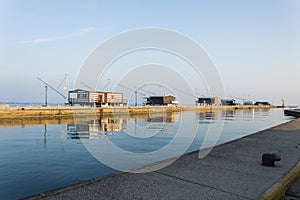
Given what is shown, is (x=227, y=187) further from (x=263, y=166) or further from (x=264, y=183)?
(x=263, y=166)

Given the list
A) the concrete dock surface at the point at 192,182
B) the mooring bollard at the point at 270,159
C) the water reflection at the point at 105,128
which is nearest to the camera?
the concrete dock surface at the point at 192,182

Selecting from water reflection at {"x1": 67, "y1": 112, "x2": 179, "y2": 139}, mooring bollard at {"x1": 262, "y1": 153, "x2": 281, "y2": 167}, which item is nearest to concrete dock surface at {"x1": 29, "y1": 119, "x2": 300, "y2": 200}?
mooring bollard at {"x1": 262, "y1": 153, "x2": 281, "y2": 167}

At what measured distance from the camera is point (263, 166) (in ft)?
25.4

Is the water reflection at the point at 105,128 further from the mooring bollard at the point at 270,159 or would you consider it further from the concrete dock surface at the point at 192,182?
the mooring bollard at the point at 270,159

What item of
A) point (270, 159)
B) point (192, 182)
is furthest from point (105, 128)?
point (192, 182)

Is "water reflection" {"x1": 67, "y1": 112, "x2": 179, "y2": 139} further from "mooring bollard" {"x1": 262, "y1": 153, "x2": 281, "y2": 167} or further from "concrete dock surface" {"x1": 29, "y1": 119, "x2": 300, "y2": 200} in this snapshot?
"mooring bollard" {"x1": 262, "y1": 153, "x2": 281, "y2": 167}

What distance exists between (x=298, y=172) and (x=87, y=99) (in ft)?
211

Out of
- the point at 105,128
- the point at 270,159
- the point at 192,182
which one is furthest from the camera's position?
the point at 105,128

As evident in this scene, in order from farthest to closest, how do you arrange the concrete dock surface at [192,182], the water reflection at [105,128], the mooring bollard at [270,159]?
1. the water reflection at [105,128]
2. the mooring bollard at [270,159]
3. the concrete dock surface at [192,182]

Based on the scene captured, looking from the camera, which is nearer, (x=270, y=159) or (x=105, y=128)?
(x=270, y=159)

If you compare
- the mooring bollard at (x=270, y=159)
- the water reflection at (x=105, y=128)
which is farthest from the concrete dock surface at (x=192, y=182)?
the water reflection at (x=105, y=128)

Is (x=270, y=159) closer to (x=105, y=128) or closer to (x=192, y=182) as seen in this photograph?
(x=192, y=182)

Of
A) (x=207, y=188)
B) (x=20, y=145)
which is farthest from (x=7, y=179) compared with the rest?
(x=20, y=145)

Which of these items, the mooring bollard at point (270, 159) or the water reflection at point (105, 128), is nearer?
the mooring bollard at point (270, 159)
